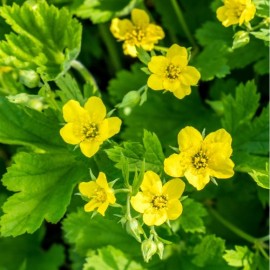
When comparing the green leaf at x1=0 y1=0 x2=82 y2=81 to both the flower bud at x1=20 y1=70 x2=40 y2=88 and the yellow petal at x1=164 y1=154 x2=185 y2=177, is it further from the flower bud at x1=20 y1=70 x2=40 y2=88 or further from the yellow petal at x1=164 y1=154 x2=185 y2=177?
the yellow petal at x1=164 y1=154 x2=185 y2=177

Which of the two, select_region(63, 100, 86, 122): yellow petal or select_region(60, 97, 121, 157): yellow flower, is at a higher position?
select_region(63, 100, 86, 122): yellow petal

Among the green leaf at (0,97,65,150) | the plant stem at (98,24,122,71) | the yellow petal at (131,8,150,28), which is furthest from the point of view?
the plant stem at (98,24,122,71)

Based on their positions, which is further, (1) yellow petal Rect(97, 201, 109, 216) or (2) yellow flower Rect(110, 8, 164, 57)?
(2) yellow flower Rect(110, 8, 164, 57)

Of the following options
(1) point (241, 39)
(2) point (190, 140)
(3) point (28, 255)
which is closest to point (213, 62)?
(1) point (241, 39)

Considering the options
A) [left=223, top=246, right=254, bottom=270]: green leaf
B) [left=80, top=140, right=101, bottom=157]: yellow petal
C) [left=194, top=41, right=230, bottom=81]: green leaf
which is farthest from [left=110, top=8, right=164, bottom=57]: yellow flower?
[left=223, top=246, right=254, bottom=270]: green leaf

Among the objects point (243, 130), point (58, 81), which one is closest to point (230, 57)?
point (243, 130)

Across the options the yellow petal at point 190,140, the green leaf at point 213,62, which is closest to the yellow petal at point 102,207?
the yellow petal at point 190,140

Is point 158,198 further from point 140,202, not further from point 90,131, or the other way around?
point 90,131
